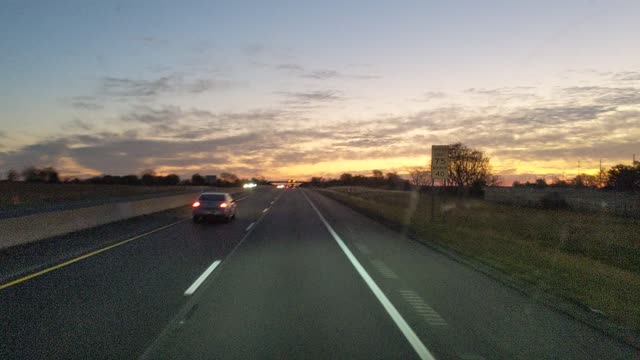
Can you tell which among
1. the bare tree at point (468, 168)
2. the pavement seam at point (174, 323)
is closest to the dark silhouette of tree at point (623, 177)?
the bare tree at point (468, 168)

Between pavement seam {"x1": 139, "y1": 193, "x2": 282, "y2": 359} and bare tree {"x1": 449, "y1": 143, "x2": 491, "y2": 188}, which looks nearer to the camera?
pavement seam {"x1": 139, "y1": 193, "x2": 282, "y2": 359}

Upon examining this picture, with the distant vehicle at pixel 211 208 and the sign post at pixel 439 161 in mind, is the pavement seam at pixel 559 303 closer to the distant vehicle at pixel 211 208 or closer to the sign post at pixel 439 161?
the sign post at pixel 439 161

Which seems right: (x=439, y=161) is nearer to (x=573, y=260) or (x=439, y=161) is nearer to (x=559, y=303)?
(x=573, y=260)

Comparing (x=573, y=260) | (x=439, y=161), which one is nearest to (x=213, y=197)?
(x=439, y=161)

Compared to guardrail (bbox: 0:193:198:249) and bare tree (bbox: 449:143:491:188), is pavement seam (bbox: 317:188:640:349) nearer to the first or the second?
guardrail (bbox: 0:193:198:249)

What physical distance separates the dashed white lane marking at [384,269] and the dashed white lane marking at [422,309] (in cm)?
175

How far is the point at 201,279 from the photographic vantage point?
11.1 meters

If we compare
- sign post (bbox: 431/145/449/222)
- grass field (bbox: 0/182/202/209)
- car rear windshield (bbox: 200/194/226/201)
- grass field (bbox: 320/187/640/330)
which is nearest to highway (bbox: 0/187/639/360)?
grass field (bbox: 320/187/640/330)

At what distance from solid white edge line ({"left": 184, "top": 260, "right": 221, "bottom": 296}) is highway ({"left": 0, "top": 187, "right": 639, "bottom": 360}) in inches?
0.8

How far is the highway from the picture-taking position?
635 centimetres

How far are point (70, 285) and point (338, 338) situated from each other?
6.09 m

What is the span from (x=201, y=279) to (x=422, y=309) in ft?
15.4

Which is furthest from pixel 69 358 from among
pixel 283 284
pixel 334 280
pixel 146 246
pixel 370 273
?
pixel 146 246

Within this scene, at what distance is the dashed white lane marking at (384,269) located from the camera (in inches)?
465
